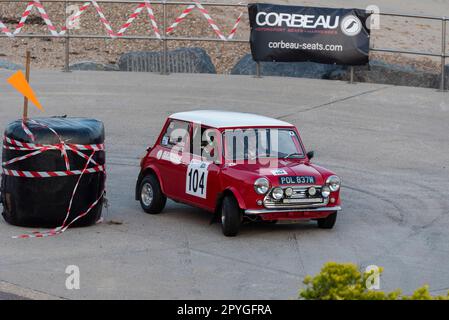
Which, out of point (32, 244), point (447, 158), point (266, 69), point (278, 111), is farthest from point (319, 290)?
point (266, 69)

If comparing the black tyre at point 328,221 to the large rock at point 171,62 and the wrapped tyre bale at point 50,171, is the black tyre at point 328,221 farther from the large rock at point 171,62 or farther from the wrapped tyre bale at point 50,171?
the large rock at point 171,62

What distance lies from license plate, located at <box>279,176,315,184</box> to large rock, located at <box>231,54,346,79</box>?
45.1ft

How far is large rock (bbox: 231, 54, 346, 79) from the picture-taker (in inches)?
1063

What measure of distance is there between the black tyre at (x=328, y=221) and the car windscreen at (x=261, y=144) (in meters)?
0.93

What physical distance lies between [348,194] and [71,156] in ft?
16.0

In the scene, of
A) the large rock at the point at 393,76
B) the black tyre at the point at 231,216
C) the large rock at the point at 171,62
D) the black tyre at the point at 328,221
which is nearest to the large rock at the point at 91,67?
the large rock at the point at 171,62

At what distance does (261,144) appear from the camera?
13961mm

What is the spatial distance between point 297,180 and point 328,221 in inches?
36.1

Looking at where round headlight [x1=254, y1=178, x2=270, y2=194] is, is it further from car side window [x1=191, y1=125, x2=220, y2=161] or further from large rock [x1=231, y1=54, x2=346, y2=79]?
large rock [x1=231, y1=54, x2=346, y2=79]

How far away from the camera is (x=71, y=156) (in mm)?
13344

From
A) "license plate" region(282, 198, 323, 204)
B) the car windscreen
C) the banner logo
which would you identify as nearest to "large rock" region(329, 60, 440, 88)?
the banner logo

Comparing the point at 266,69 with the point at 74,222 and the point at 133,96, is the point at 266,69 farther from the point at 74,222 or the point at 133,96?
the point at 74,222

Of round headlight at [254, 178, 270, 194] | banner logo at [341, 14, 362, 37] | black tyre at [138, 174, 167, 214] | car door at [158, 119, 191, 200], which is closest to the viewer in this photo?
round headlight at [254, 178, 270, 194]

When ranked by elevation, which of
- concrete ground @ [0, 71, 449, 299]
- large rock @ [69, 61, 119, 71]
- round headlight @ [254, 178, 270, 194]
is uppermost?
large rock @ [69, 61, 119, 71]
